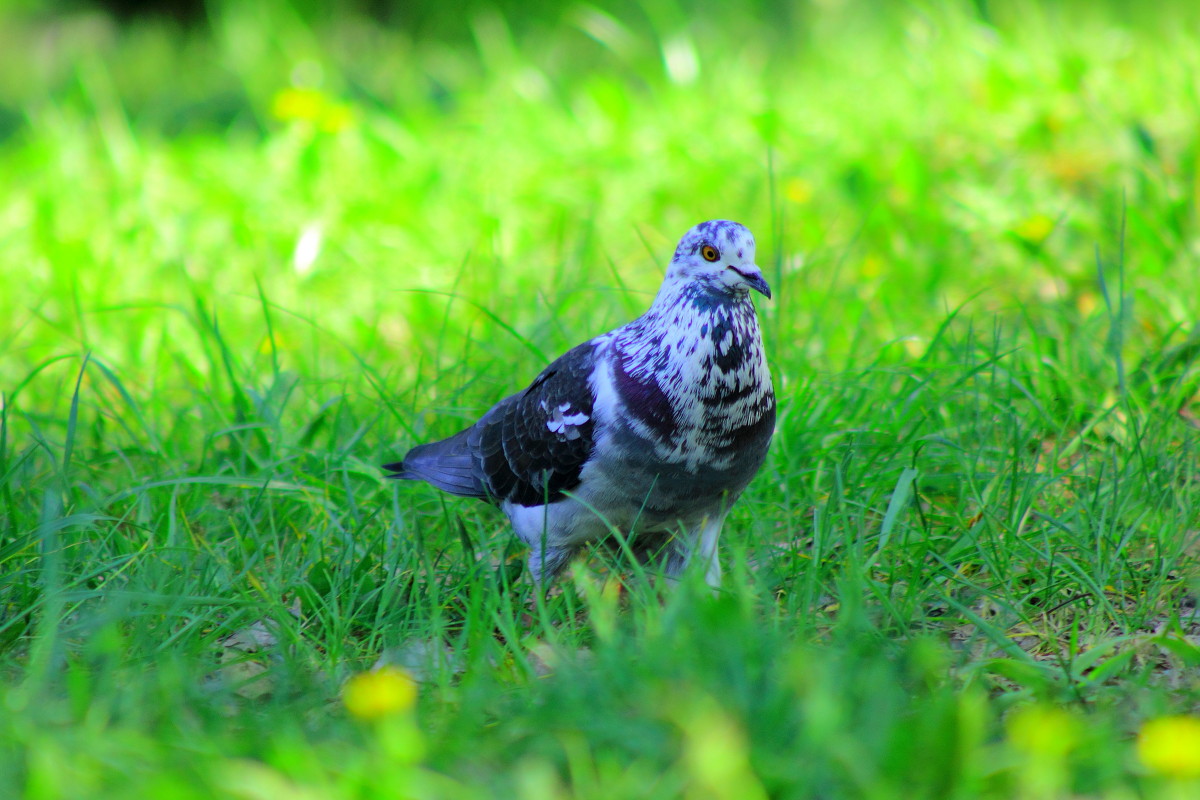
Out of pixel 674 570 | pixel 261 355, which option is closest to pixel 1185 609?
pixel 674 570

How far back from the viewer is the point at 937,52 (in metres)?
5.60

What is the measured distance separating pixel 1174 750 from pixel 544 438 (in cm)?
156

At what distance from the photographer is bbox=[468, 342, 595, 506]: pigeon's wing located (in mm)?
2660

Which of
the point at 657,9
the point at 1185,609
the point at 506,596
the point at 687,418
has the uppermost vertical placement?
the point at 657,9

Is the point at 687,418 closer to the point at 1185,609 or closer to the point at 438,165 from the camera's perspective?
the point at 1185,609

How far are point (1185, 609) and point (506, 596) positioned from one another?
160 centimetres

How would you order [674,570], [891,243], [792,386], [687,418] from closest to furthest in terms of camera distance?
[687,418], [674,570], [792,386], [891,243]

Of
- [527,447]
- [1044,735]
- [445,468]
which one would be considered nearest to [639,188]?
[445,468]

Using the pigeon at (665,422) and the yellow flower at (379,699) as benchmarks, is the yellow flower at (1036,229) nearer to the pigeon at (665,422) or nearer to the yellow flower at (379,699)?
the pigeon at (665,422)

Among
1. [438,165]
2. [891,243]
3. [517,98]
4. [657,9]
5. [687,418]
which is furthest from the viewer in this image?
[657,9]

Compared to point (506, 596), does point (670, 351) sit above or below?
above

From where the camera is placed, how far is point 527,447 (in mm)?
2787

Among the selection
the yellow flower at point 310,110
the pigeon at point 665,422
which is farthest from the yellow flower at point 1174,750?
the yellow flower at point 310,110

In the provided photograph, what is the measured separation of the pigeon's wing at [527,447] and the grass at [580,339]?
6.1 inches
